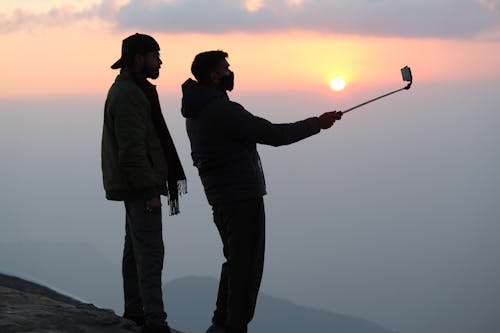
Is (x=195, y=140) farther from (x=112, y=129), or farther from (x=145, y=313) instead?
(x=145, y=313)

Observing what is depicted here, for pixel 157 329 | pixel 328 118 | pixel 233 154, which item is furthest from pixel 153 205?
pixel 328 118

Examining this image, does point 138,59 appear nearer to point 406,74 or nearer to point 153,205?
point 153,205

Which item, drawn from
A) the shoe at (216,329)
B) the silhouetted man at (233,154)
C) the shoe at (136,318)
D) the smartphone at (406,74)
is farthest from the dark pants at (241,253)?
the smartphone at (406,74)

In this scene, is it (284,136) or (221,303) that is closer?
(284,136)

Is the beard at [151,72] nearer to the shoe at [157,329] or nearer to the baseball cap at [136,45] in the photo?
the baseball cap at [136,45]

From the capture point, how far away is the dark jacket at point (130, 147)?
6.49 meters

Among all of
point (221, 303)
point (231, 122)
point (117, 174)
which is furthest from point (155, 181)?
point (221, 303)

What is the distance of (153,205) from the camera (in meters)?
6.64

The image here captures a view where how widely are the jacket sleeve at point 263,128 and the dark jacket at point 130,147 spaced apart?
684 mm

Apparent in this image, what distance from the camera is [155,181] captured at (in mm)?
6613

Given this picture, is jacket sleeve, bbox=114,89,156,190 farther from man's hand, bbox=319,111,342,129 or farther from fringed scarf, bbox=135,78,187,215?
man's hand, bbox=319,111,342,129

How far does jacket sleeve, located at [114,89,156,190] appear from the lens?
6.47 metres

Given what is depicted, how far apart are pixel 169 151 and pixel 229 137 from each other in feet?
2.01

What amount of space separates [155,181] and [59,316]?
1573 mm
